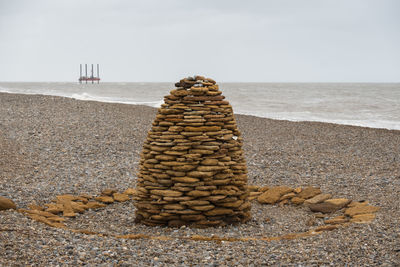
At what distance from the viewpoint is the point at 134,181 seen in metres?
9.91

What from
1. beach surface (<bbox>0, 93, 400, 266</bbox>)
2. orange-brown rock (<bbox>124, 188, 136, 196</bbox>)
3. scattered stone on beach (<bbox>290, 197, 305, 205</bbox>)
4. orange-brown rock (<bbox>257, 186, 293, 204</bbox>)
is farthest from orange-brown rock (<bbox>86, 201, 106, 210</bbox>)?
scattered stone on beach (<bbox>290, 197, 305, 205</bbox>)

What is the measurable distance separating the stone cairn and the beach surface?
0.87 ft

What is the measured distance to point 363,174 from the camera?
10703 mm

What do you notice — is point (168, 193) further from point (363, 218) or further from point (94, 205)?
point (363, 218)

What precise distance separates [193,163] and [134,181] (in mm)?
3580

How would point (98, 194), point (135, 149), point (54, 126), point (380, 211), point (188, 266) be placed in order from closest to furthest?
1. point (188, 266)
2. point (380, 211)
3. point (98, 194)
4. point (135, 149)
5. point (54, 126)

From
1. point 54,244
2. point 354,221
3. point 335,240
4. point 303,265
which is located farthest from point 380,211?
point 54,244

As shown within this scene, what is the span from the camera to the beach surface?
5.30 meters

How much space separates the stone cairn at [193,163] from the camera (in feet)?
21.7

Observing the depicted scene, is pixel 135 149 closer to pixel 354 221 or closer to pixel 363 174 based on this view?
pixel 363 174

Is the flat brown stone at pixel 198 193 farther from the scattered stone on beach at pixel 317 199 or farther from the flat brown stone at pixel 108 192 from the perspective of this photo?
the flat brown stone at pixel 108 192

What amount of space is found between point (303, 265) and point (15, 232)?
3.24m

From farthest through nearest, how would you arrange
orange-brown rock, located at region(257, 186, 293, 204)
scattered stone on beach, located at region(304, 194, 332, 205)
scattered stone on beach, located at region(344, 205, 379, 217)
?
orange-brown rock, located at region(257, 186, 293, 204)
scattered stone on beach, located at region(304, 194, 332, 205)
scattered stone on beach, located at region(344, 205, 379, 217)

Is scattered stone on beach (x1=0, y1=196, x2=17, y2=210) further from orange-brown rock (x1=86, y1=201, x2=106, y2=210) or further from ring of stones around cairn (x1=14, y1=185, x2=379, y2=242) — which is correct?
orange-brown rock (x1=86, y1=201, x2=106, y2=210)
